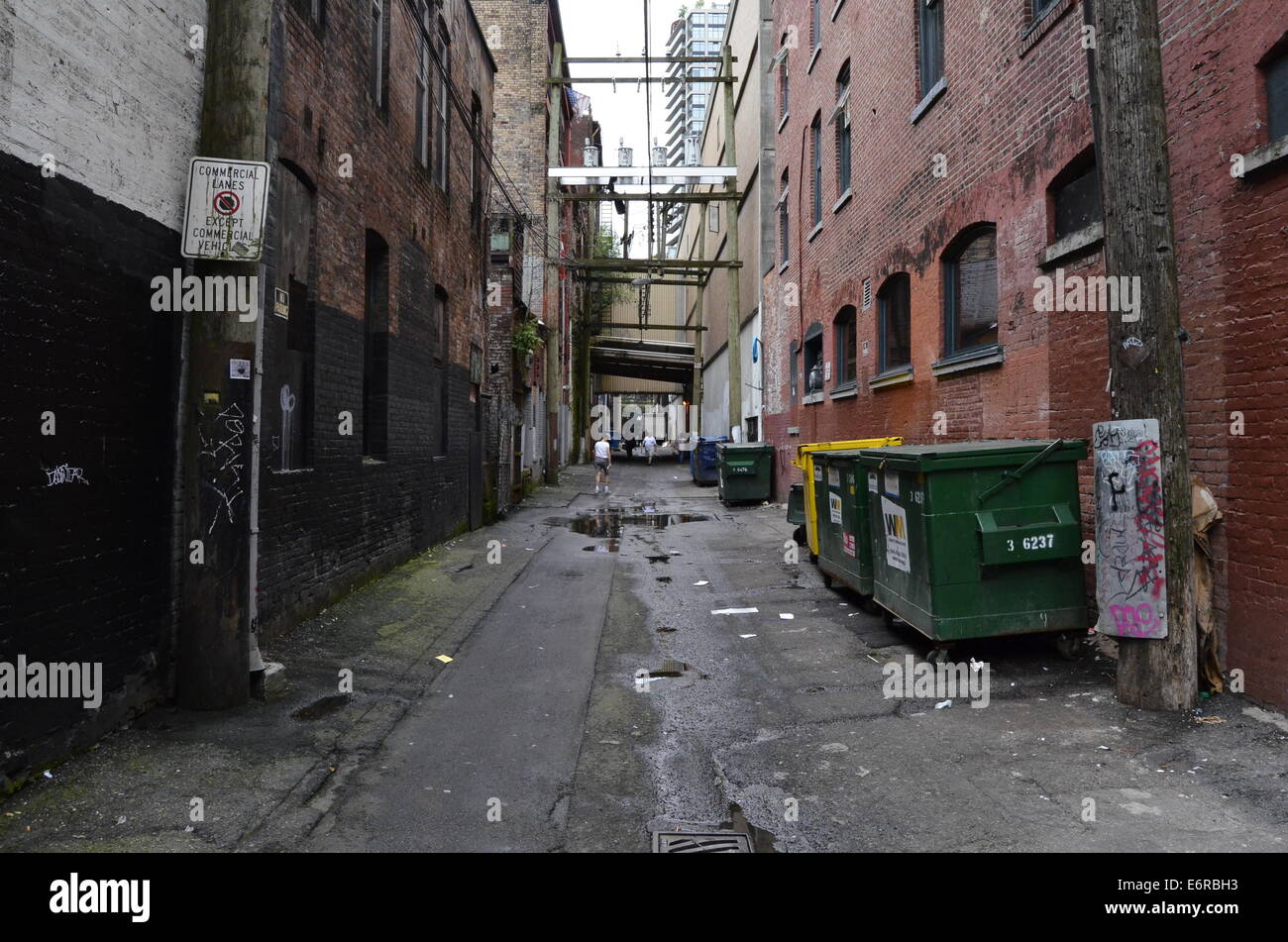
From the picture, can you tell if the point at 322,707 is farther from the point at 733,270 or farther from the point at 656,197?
the point at 733,270

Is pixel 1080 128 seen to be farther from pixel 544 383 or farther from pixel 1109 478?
pixel 544 383

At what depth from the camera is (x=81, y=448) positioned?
4340mm

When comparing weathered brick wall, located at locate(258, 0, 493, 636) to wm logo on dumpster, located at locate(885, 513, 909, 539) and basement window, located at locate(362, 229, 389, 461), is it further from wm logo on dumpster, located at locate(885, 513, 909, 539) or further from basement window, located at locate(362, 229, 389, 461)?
wm logo on dumpster, located at locate(885, 513, 909, 539)

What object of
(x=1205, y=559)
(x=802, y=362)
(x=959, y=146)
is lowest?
(x=1205, y=559)

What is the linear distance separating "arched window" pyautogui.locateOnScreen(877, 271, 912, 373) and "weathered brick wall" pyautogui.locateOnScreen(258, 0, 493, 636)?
6.76m

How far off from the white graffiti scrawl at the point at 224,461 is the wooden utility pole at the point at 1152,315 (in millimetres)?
5528

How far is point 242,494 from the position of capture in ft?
16.8

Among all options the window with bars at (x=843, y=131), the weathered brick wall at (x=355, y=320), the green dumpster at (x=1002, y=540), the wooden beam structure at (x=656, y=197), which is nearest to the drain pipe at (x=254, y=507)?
the weathered brick wall at (x=355, y=320)

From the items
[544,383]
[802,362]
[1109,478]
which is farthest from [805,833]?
[544,383]

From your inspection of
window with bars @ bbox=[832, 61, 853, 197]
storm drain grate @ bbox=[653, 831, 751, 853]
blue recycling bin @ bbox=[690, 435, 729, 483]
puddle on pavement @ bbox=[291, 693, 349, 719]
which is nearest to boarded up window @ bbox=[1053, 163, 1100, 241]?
storm drain grate @ bbox=[653, 831, 751, 853]

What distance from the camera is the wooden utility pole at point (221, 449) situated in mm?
5016

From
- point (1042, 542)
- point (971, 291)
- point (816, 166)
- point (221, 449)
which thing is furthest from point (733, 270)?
point (221, 449)
